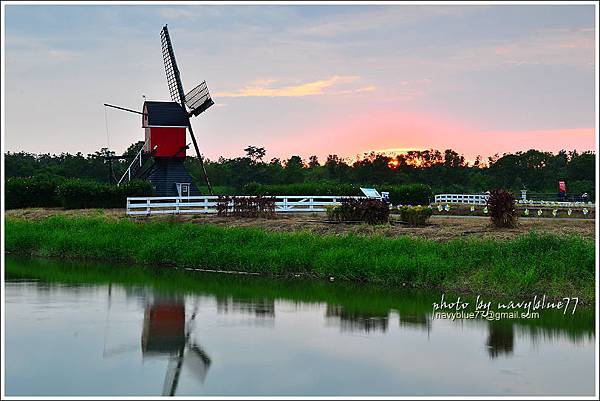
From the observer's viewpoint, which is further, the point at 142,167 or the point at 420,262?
the point at 142,167

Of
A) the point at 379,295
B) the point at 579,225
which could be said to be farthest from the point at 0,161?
the point at 579,225

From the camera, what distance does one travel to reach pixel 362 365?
46.8 ft

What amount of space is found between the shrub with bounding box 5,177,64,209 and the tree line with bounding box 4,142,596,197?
99.0 ft

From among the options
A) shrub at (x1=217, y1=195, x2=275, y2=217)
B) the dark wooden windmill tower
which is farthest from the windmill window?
shrub at (x1=217, y1=195, x2=275, y2=217)

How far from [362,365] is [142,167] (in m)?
38.1

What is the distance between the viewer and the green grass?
70.1 feet

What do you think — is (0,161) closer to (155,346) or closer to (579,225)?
(155,346)

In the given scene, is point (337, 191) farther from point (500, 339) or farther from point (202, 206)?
point (500, 339)

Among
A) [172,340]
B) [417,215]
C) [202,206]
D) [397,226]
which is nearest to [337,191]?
[202,206]

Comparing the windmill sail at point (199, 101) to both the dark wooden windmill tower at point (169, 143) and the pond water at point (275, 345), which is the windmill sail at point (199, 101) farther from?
the pond water at point (275, 345)

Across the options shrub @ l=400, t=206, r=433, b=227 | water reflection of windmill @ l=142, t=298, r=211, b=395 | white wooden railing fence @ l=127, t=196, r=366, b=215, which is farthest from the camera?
white wooden railing fence @ l=127, t=196, r=366, b=215

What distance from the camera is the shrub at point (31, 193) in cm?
4541

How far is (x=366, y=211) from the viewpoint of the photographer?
32.1m

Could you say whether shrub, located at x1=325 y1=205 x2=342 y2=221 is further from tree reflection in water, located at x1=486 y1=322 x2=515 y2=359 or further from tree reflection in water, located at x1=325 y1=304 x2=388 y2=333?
tree reflection in water, located at x1=486 y1=322 x2=515 y2=359
